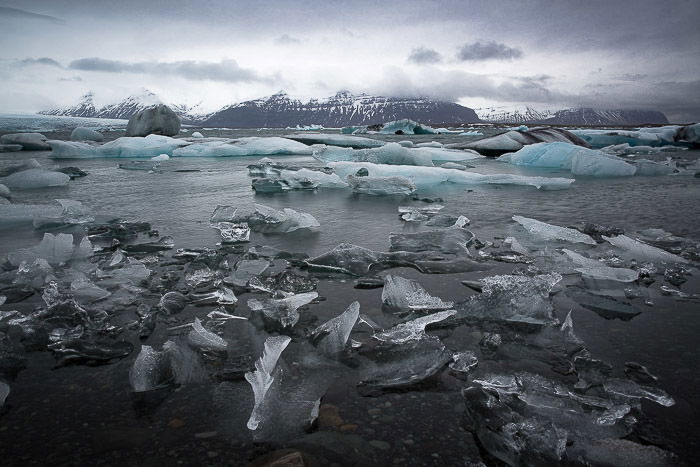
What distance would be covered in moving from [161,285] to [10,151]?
44.6 feet

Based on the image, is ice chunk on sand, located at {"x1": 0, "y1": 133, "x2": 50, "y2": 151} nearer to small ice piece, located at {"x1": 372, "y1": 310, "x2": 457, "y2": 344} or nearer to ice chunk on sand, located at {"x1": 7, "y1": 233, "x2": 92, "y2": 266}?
ice chunk on sand, located at {"x1": 7, "y1": 233, "x2": 92, "y2": 266}

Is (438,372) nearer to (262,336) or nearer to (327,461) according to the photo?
(327,461)

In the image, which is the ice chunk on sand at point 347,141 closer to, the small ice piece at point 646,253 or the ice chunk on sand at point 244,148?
the ice chunk on sand at point 244,148

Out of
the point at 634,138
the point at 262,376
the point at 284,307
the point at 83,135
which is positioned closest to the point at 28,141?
the point at 83,135

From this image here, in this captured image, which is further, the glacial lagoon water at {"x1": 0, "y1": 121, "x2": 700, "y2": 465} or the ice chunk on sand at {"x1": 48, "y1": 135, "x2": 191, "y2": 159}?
the ice chunk on sand at {"x1": 48, "y1": 135, "x2": 191, "y2": 159}

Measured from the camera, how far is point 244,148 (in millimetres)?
11203

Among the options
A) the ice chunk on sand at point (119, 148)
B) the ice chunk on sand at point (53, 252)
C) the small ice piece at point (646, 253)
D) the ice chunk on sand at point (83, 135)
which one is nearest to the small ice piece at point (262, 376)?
the ice chunk on sand at point (53, 252)

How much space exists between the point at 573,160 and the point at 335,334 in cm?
713

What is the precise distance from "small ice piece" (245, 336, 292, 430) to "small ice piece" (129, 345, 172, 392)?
25 cm

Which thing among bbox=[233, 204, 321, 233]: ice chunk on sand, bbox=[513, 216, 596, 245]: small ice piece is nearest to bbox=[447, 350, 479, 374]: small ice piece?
bbox=[513, 216, 596, 245]: small ice piece

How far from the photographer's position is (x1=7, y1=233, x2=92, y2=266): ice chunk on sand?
200cm

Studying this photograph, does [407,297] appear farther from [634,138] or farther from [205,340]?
[634,138]

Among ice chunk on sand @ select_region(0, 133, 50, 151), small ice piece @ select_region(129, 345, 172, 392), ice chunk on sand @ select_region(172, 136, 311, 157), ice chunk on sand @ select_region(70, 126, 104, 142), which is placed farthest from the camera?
ice chunk on sand @ select_region(70, 126, 104, 142)

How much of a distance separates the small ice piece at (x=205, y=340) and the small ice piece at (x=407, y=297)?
62cm
